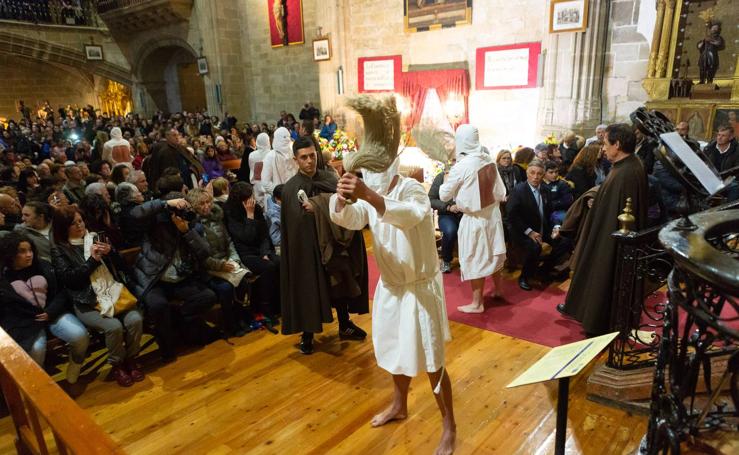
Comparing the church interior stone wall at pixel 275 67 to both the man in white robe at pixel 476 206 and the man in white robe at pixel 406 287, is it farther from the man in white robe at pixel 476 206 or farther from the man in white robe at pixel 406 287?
the man in white robe at pixel 406 287

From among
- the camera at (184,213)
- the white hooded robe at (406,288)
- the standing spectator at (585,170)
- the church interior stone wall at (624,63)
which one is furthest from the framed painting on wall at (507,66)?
the white hooded robe at (406,288)

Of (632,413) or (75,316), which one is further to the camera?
(75,316)

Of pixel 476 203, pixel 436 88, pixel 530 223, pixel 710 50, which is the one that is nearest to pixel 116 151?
pixel 476 203

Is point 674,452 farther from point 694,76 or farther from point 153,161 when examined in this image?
point 694,76

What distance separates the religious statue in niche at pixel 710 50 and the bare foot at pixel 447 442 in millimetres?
7350

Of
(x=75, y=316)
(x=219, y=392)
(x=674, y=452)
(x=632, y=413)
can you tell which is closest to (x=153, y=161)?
(x=75, y=316)

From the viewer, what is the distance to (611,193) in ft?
11.4

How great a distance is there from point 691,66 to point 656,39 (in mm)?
684

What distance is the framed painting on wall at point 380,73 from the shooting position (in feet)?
38.0

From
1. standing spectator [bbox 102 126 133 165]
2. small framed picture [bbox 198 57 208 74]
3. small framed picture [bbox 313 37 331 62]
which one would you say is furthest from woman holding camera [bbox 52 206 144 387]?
small framed picture [bbox 198 57 208 74]

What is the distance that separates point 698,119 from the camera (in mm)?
7262

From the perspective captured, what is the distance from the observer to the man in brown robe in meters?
3.41

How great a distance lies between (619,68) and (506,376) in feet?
22.8

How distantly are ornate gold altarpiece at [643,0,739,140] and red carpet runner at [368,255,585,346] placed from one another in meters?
4.43
